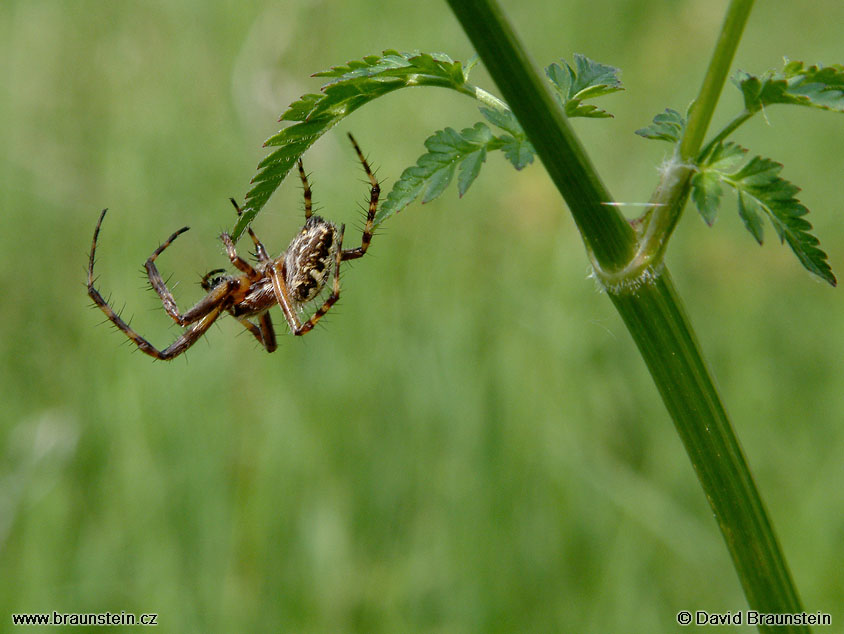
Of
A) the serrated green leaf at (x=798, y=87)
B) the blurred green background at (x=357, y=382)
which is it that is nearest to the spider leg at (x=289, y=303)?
the blurred green background at (x=357, y=382)

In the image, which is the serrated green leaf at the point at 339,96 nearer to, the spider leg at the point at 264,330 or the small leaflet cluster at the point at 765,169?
the small leaflet cluster at the point at 765,169

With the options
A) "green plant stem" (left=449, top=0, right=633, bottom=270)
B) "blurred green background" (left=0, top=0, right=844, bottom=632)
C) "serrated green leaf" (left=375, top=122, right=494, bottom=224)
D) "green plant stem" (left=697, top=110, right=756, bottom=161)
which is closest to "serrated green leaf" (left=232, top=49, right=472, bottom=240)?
"serrated green leaf" (left=375, top=122, right=494, bottom=224)

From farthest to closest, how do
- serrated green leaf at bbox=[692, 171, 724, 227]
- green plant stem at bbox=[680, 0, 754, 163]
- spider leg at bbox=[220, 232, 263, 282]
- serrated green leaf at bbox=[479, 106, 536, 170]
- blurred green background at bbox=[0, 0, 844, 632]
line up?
blurred green background at bbox=[0, 0, 844, 632] < spider leg at bbox=[220, 232, 263, 282] < serrated green leaf at bbox=[479, 106, 536, 170] < serrated green leaf at bbox=[692, 171, 724, 227] < green plant stem at bbox=[680, 0, 754, 163]

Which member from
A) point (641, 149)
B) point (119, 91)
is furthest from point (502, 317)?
point (119, 91)

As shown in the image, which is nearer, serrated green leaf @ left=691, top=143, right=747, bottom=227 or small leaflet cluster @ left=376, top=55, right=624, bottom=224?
serrated green leaf @ left=691, top=143, right=747, bottom=227

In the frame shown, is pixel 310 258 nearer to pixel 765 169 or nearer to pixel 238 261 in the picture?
pixel 238 261

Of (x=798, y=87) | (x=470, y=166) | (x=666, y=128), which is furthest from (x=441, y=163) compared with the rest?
(x=798, y=87)

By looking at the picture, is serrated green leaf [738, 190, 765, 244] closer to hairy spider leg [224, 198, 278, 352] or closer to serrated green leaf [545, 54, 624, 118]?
serrated green leaf [545, 54, 624, 118]
